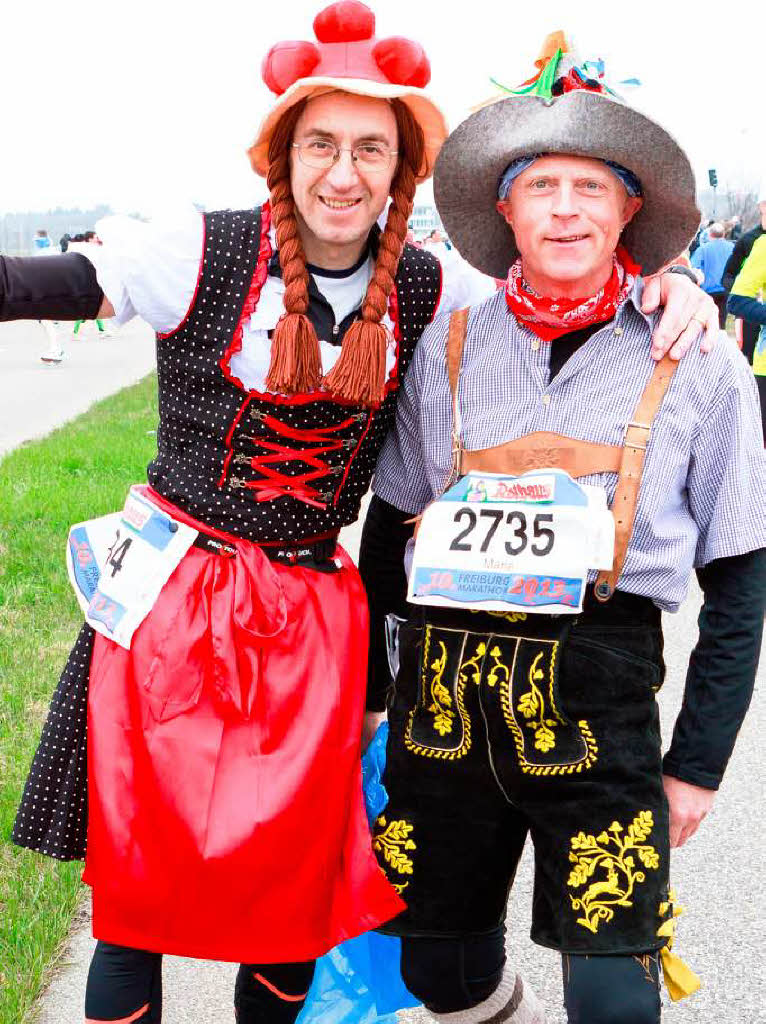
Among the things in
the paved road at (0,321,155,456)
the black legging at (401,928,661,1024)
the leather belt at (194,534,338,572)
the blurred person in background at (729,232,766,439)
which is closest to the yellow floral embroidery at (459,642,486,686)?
the leather belt at (194,534,338,572)

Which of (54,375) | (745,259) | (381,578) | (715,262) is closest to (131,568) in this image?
(381,578)

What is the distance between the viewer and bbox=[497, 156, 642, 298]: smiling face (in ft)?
7.00

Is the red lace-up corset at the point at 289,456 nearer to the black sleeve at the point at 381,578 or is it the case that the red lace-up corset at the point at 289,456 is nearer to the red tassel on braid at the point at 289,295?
the red tassel on braid at the point at 289,295

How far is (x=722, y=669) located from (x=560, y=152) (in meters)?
0.96

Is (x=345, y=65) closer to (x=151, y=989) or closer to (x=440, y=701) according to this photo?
(x=440, y=701)

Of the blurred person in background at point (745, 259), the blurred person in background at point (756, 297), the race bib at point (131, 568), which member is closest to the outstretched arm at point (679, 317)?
the race bib at point (131, 568)

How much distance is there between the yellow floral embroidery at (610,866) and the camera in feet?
6.68

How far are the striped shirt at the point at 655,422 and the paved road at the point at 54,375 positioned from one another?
8.50 m

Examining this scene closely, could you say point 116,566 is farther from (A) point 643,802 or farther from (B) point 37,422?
(B) point 37,422

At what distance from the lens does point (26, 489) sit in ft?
25.9

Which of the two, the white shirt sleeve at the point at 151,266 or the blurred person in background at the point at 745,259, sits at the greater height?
the white shirt sleeve at the point at 151,266

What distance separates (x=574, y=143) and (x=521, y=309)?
0.30 meters

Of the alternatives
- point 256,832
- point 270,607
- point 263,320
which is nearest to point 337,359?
point 263,320

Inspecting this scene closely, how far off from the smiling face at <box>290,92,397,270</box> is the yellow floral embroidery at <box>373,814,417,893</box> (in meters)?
1.11
